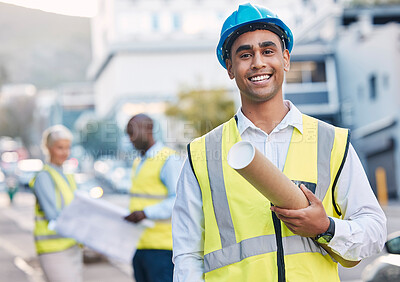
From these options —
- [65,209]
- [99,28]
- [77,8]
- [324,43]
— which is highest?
[99,28]

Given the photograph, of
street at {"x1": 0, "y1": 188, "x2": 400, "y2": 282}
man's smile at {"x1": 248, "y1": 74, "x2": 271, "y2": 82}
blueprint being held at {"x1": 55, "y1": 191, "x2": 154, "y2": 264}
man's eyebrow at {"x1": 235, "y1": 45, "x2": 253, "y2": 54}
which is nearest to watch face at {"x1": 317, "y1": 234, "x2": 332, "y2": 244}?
man's smile at {"x1": 248, "y1": 74, "x2": 271, "y2": 82}

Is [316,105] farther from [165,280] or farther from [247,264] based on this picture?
[247,264]

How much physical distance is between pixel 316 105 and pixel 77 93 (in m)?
94.5

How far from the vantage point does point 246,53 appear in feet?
8.94

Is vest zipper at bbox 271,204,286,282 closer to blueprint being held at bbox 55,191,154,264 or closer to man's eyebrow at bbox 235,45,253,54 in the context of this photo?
man's eyebrow at bbox 235,45,253,54

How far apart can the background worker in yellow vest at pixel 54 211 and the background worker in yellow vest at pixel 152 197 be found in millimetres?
642

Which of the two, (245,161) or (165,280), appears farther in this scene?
A: (165,280)

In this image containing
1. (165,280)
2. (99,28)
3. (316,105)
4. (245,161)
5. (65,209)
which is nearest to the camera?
(245,161)

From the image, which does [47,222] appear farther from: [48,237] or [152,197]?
[152,197]

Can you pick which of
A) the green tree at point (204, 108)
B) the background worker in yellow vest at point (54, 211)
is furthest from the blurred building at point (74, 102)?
the background worker in yellow vest at point (54, 211)

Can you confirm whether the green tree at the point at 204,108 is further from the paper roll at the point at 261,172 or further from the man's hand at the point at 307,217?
the paper roll at the point at 261,172

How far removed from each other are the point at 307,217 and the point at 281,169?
0.36 m

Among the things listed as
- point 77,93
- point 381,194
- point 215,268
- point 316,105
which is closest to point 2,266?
point 215,268

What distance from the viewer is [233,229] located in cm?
257
